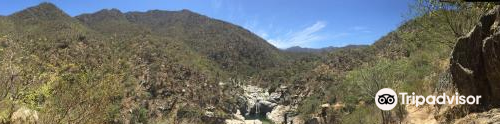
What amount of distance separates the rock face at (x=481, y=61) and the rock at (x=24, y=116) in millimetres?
11026

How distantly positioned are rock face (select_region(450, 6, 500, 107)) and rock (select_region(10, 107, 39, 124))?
1103cm

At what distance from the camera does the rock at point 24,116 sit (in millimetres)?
11062

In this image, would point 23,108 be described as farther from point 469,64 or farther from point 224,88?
point 224,88

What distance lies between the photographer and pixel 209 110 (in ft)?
333

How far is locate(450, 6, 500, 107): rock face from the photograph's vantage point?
423 inches

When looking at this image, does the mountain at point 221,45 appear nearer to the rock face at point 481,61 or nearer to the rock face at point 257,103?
the rock face at point 257,103

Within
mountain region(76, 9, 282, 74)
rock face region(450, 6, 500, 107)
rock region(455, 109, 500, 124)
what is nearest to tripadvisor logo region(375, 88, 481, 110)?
rock face region(450, 6, 500, 107)

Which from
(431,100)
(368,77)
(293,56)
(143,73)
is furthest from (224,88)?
(431,100)

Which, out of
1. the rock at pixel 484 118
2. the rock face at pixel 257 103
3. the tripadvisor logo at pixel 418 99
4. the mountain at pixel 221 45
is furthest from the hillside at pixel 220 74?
the mountain at pixel 221 45

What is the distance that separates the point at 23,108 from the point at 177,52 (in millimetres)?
107030

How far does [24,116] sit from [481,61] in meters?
11.9

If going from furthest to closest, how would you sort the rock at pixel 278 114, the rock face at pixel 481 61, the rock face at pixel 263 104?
1. the rock face at pixel 263 104
2. the rock at pixel 278 114
3. the rock face at pixel 481 61

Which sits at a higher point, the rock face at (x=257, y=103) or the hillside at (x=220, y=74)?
the hillside at (x=220, y=74)

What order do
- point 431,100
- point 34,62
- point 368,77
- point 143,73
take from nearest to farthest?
1. point 34,62
2. point 431,100
3. point 368,77
4. point 143,73
